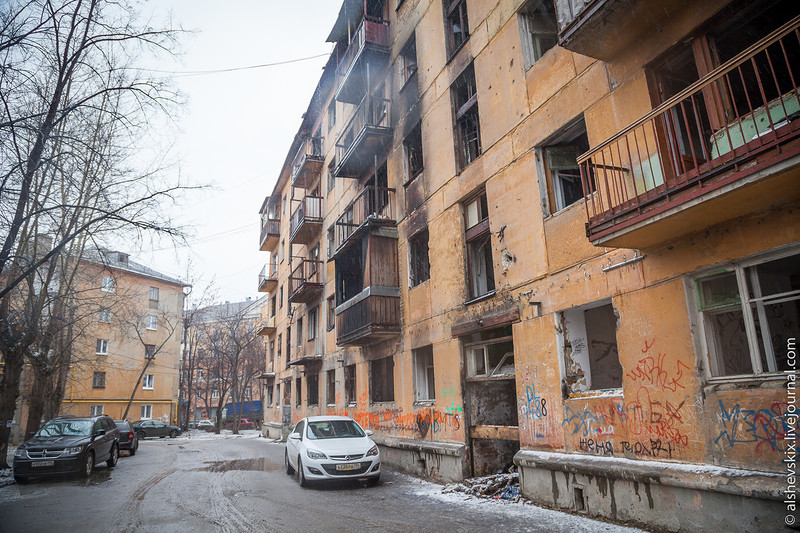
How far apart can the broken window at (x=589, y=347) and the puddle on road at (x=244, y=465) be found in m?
9.51

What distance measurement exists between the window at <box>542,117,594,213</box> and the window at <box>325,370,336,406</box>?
45.8ft

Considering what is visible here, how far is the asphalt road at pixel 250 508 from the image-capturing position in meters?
7.04

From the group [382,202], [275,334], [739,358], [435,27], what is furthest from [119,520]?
[275,334]

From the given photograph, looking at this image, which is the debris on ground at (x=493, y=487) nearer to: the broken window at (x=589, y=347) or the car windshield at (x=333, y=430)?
the broken window at (x=589, y=347)

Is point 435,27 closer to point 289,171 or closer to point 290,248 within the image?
point 290,248

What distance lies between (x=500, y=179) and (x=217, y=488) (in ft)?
29.6

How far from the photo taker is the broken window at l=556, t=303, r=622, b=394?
8.40 metres

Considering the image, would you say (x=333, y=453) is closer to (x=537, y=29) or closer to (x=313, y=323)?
(x=537, y=29)

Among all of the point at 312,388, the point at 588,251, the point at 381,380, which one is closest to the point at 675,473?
the point at 588,251

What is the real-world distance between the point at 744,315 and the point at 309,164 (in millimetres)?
21263

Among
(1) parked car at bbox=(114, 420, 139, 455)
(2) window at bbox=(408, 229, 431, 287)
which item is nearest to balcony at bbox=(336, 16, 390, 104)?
(2) window at bbox=(408, 229, 431, 287)

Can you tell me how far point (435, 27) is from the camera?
1395 cm

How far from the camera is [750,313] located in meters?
5.84

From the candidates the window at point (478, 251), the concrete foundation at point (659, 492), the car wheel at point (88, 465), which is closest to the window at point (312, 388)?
the car wheel at point (88, 465)
